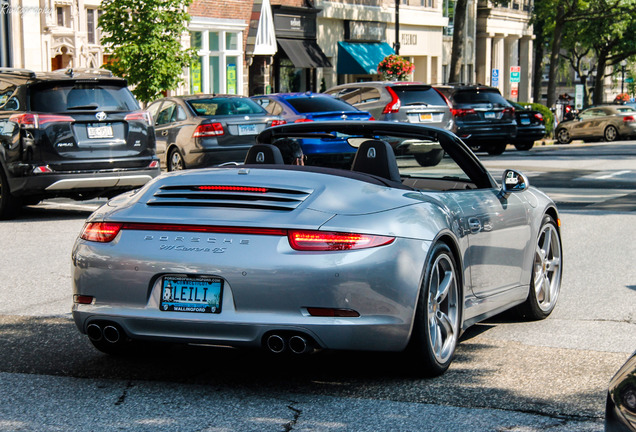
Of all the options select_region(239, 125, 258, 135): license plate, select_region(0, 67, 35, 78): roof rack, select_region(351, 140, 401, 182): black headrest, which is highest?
select_region(0, 67, 35, 78): roof rack

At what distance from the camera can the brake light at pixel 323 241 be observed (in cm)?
533

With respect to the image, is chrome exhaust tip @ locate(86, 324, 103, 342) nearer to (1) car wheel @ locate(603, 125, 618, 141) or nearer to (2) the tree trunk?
(2) the tree trunk

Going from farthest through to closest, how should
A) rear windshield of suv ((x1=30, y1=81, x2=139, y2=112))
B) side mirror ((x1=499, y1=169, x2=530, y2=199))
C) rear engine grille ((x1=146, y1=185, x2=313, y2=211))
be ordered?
rear windshield of suv ((x1=30, y1=81, x2=139, y2=112))
side mirror ((x1=499, y1=169, x2=530, y2=199))
rear engine grille ((x1=146, y1=185, x2=313, y2=211))

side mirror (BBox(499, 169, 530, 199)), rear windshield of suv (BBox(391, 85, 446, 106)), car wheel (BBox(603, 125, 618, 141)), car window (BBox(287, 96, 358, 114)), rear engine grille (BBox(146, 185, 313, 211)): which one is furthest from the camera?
car wheel (BBox(603, 125, 618, 141))

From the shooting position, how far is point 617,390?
301 centimetres

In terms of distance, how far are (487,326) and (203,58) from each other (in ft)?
97.5

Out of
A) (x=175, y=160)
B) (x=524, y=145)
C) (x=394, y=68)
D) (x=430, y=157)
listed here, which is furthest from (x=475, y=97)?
(x=430, y=157)

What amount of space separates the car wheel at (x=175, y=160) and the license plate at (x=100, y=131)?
5136 millimetres

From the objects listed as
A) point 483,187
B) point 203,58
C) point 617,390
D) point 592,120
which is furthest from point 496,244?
point 592,120

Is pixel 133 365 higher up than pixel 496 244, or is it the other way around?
pixel 496 244

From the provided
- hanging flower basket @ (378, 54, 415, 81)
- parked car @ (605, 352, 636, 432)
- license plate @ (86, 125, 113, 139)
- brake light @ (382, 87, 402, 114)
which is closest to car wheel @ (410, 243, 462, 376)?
parked car @ (605, 352, 636, 432)

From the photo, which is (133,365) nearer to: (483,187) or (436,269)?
(436,269)

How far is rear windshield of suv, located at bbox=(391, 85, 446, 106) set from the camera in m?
25.3

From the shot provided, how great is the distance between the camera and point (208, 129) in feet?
61.1
